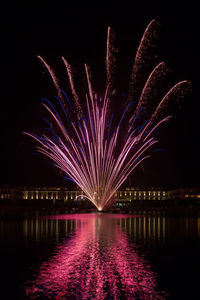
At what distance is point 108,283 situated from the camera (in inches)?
519

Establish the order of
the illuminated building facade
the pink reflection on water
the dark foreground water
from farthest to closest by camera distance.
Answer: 1. the illuminated building facade
2. the dark foreground water
3. the pink reflection on water

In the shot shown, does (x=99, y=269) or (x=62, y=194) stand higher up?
(x=99, y=269)

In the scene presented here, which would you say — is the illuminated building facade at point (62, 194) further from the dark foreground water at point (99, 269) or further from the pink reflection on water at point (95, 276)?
the pink reflection on water at point (95, 276)

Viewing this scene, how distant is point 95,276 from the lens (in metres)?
14.2

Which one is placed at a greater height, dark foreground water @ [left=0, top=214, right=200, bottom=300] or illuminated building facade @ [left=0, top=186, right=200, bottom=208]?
dark foreground water @ [left=0, top=214, right=200, bottom=300]

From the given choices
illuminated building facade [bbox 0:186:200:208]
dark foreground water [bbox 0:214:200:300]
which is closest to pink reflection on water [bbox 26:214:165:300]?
dark foreground water [bbox 0:214:200:300]

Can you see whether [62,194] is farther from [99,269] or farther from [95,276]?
[95,276]

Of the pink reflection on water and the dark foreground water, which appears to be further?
the dark foreground water

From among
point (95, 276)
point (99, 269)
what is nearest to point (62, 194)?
point (99, 269)

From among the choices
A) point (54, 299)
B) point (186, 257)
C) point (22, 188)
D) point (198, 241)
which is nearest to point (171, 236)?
point (198, 241)

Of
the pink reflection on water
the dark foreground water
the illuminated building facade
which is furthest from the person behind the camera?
the illuminated building facade

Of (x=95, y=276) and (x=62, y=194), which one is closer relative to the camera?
(x=95, y=276)

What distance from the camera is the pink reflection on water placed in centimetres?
1198

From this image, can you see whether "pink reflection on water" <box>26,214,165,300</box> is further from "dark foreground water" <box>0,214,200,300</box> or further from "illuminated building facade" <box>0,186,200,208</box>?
"illuminated building facade" <box>0,186,200,208</box>
